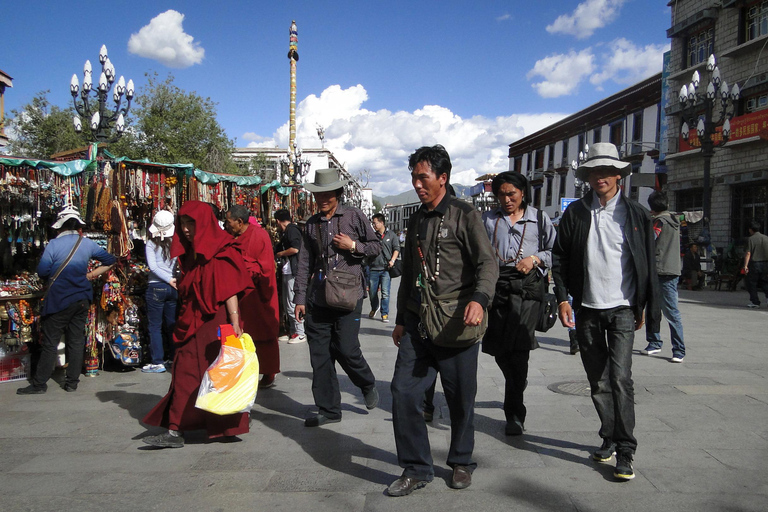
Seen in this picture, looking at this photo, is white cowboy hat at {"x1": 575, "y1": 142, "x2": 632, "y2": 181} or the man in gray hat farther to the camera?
the man in gray hat

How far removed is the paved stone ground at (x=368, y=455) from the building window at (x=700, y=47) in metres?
23.8

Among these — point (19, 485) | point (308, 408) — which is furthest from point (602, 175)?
point (19, 485)

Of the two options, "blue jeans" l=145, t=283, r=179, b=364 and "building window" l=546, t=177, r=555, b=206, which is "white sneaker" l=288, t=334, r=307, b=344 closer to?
"blue jeans" l=145, t=283, r=179, b=364

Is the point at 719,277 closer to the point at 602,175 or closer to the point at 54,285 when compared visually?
the point at 602,175

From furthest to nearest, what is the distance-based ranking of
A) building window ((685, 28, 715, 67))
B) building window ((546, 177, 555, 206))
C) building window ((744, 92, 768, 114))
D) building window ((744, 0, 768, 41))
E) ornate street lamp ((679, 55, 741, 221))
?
building window ((546, 177, 555, 206)) → building window ((685, 28, 715, 67)) → building window ((744, 92, 768, 114)) → building window ((744, 0, 768, 41)) → ornate street lamp ((679, 55, 741, 221))

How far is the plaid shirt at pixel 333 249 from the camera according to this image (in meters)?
4.88

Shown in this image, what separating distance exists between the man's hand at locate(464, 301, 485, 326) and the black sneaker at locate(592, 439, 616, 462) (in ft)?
4.75

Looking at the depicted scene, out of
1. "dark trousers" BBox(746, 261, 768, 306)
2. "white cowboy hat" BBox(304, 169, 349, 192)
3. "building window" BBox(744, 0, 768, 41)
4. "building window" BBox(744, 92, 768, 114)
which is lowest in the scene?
"dark trousers" BBox(746, 261, 768, 306)

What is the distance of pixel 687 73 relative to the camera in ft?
88.9

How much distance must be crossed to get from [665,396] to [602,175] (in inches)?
108

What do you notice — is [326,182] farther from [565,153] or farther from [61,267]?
[565,153]

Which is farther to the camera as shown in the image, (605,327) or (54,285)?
(54,285)

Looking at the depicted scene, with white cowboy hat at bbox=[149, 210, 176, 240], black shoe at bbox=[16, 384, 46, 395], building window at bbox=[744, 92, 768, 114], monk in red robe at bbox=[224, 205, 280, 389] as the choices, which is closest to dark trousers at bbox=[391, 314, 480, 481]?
monk in red robe at bbox=[224, 205, 280, 389]

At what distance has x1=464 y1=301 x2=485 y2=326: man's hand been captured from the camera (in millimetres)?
3160
